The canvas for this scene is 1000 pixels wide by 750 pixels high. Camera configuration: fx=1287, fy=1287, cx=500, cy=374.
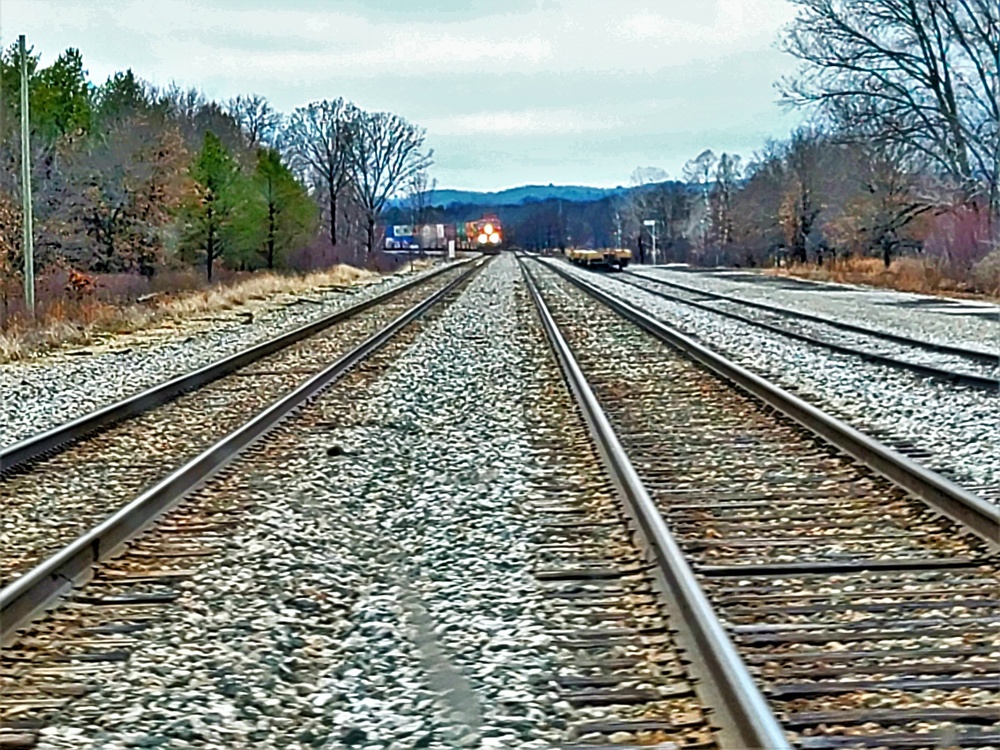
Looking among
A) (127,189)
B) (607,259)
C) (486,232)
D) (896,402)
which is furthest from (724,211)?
(896,402)

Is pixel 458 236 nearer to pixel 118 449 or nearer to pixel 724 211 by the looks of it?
pixel 724 211

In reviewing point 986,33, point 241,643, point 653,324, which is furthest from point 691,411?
point 986,33

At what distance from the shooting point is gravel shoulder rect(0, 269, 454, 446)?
13727 mm

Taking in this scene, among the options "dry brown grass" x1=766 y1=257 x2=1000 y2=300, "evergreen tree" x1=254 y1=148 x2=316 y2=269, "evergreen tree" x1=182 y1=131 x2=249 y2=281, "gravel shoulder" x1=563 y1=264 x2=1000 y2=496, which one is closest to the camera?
"gravel shoulder" x1=563 y1=264 x2=1000 y2=496

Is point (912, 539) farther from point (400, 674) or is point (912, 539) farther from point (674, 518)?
point (400, 674)

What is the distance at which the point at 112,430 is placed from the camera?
11.9m

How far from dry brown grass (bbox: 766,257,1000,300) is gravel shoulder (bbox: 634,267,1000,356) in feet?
3.74

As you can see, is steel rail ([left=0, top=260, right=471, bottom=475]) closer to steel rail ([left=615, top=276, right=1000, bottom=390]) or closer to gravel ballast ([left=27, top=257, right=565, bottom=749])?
gravel ballast ([left=27, top=257, right=565, bottom=749])

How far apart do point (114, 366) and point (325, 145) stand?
9175 cm

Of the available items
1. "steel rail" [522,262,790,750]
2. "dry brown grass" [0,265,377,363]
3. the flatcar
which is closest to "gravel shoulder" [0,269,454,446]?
"dry brown grass" [0,265,377,363]

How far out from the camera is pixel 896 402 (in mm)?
12594

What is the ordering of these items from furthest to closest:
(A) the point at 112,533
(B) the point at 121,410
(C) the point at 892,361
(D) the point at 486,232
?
(D) the point at 486,232
(C) the point at 892,361
(B) the point at 121,410
(A) the point at 112,533

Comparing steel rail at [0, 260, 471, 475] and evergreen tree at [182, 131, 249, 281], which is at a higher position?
evergreen tree at [182, 131, 249, 281]

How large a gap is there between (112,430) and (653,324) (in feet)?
44.5
